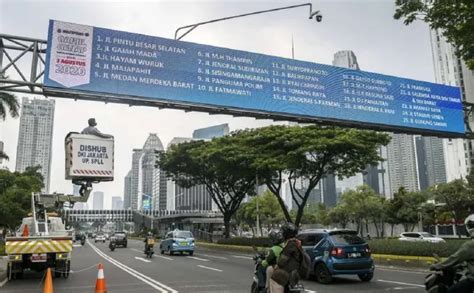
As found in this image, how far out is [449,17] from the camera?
41.5 ft

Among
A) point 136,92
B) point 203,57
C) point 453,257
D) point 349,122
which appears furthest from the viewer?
point 349,122

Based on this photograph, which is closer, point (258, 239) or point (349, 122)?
point (349, 122)

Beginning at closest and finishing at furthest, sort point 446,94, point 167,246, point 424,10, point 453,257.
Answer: point 453,257
point 424,10
point 446,94
point 167,246

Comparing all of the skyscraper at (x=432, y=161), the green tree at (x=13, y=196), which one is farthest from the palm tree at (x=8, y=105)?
the skyscraper at (x=432, y=161)

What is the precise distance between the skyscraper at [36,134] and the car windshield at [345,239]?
39.2m

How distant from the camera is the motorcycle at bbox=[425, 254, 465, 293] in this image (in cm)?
602

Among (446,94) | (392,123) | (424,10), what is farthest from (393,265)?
(424,10)

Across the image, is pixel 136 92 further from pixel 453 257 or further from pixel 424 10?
pixel 453 257

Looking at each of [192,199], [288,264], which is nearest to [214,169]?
[288,264]

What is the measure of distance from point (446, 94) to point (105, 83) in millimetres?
13841

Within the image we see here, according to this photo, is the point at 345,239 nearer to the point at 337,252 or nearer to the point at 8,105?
the point at 337,252

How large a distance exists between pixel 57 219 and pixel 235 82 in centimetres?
842

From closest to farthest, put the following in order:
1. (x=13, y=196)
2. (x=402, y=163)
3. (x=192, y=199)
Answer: (x=13, y=196) → (x=402, y=163) → (x=192, y=199)

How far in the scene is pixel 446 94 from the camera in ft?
63.6
